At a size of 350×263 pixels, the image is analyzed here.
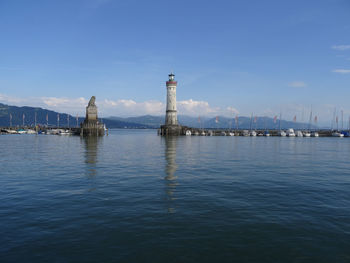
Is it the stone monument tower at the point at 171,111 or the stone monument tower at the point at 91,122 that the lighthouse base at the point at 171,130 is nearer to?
the stone monument tower at the point at 171,111

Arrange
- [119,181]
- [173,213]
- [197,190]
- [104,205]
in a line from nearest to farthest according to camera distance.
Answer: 1. [173,213]
2. [104,205]
3. [197,190]
4. [119,181]

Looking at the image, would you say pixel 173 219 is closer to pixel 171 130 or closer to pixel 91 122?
pixel 91 122

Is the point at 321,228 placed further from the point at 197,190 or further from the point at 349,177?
the point at 349,177

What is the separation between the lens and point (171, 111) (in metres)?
109

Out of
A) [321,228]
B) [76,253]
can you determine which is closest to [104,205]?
[76,253]

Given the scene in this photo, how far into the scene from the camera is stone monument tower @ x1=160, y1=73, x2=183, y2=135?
10700 cm

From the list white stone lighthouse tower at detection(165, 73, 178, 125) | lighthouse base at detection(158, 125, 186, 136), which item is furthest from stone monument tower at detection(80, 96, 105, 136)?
white stone lighthouse tower at detection(165, 73, 178, 125)

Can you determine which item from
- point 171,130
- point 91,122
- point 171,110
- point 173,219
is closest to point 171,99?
point 171,110

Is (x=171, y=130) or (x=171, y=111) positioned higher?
(x=171, y=111)

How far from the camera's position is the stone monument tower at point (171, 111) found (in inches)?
4213

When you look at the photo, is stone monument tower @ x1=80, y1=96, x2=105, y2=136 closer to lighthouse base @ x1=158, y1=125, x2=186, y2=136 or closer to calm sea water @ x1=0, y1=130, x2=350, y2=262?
lighthouse base @ x1=158, y1=125, x2=186, y2=136

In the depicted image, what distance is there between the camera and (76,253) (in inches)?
327

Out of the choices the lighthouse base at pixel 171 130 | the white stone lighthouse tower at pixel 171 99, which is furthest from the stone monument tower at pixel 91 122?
the white stone lighthouse tower at pixel 171 99

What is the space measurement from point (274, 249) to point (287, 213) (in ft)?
15.0
